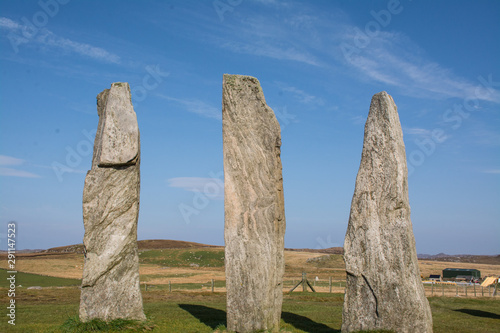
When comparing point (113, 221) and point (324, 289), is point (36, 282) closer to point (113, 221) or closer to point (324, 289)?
point (324, 289)

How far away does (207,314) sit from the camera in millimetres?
15984

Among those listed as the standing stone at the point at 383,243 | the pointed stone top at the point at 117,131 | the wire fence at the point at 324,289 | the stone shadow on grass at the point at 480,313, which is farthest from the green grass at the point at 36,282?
the standing stone at the point at 383,243

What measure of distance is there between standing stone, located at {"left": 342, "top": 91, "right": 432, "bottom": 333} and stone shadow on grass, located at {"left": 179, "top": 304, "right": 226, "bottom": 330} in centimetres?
447

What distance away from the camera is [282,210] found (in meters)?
12.3

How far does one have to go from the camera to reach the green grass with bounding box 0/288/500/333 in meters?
12.8

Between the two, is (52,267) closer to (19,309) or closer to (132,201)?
(19,309)

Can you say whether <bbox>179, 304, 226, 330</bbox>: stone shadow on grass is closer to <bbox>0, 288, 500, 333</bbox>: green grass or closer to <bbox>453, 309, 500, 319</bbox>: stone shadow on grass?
<bbox>0, 288, 500, 333</bbox>: green grass

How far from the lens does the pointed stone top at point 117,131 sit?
41.4 ft

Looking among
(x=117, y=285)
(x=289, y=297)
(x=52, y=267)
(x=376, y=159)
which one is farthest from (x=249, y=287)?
→ (x=52, y=267)

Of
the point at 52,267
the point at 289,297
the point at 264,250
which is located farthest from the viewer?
the point at 52,267

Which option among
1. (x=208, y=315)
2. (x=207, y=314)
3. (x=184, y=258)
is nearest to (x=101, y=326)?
(x=208, y=315)

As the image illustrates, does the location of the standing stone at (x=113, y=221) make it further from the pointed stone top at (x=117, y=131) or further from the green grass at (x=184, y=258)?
the green grass at (x=184, y=258)

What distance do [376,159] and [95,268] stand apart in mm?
7870

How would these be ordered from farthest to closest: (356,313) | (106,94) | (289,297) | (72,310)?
(289,297), (72,310), (106,94), (356,313)
